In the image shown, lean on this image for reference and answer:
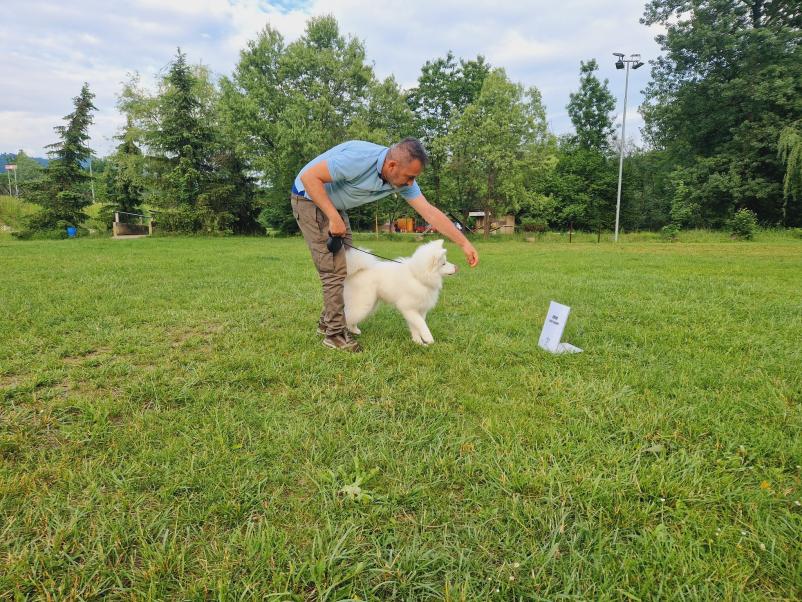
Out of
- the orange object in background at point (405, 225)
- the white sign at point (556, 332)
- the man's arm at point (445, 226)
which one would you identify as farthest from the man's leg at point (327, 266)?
the orange object in background at point (405, 225)

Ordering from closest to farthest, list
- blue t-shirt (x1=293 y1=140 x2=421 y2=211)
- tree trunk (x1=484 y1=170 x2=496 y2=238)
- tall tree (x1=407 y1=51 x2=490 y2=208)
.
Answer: blue t-shirt (x1=293 y1=140 x2=421 y2=211)
tree trunk (x1=484 y1=170 x2=496 y2=238)
tall tree (x1=407 y1=51 x2=490 y2=208)

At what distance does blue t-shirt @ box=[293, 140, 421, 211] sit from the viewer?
3.24 metres

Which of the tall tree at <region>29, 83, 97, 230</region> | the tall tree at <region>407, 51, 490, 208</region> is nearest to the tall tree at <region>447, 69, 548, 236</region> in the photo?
the tall tree at <region>407, 51, 490, 208</region>

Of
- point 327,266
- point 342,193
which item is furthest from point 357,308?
point 342,193

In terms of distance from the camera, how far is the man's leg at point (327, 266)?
3.55 metres

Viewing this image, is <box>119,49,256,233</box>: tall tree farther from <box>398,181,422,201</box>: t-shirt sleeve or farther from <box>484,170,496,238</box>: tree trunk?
<box>398,181,422,201</box>: t-shirt sleeve

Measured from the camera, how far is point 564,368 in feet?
10.5

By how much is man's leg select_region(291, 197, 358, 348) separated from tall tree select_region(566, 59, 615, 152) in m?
46.2

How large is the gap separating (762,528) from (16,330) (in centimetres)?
558

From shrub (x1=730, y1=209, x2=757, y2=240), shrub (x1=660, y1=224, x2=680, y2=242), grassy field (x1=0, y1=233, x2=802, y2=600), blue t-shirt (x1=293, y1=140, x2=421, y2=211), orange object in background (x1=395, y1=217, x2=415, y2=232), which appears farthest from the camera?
orange object in background (x1=395, y1=217, x2=415, y2=232)

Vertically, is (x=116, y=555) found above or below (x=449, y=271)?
below

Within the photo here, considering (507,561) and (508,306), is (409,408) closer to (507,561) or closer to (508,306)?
(507,561)

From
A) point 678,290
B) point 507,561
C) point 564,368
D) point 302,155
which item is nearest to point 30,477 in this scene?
point 507,561

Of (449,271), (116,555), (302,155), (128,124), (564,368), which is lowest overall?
(116,555)
